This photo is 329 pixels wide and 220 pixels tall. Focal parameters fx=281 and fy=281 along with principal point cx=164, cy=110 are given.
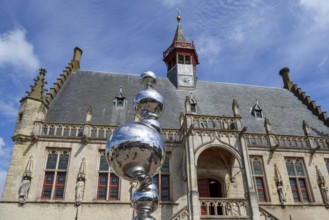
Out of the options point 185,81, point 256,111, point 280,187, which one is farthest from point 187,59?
point 280,187

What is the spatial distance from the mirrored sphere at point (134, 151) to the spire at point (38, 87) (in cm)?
1363

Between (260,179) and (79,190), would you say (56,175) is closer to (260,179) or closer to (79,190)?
(79,190)

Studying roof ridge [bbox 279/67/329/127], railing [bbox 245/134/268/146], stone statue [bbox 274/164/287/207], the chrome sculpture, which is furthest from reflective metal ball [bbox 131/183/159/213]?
roof ridge [bbox 279/67/329/127]

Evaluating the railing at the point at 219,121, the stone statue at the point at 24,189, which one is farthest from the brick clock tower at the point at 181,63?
the stone statue at the point at 24,189

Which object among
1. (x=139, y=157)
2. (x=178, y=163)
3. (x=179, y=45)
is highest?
(x=179, y=45)

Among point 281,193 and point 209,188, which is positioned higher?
point 209,188

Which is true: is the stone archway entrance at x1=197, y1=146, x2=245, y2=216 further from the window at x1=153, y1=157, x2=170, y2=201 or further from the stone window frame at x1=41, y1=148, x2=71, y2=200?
the stone window frame at x1=41, y1=148, x2=71, y2=200

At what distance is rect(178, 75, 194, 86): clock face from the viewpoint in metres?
20.0

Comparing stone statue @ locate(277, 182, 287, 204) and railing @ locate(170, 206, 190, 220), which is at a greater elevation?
stone statue @ locate(277, 182, 287, 204)

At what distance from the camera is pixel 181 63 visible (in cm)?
2188

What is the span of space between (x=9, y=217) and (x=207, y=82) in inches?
596

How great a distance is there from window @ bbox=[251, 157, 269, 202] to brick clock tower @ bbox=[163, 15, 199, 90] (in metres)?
7.25

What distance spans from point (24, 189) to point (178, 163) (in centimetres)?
693

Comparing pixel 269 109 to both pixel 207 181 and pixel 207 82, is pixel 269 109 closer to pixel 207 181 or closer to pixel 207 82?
pixel 207 82
